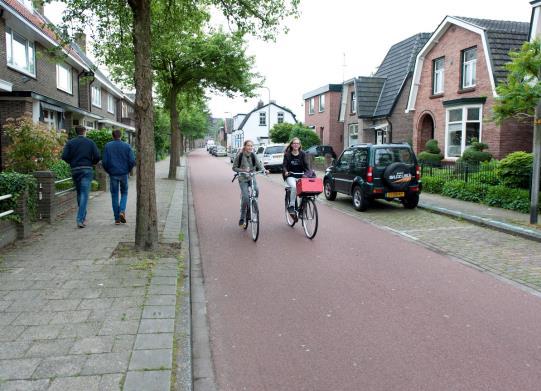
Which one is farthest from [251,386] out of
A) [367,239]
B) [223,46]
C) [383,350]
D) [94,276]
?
[223,46]

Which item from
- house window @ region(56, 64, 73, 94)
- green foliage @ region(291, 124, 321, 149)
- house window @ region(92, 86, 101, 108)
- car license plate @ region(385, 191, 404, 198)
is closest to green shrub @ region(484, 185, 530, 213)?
car license plate @ region(385, 191, 404, 198)

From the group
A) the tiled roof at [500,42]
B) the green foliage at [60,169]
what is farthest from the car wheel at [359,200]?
the tiled roof at [500,42]

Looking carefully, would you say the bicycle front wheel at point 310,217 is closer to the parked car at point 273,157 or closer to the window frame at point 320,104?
the parked car at point 273,157

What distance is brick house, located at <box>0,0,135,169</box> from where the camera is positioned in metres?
15.3

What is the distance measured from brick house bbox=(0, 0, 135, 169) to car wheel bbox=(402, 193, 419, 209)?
7387 millimetres

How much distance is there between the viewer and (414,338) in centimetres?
438

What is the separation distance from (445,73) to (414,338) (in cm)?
1891

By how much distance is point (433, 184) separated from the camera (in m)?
15.6

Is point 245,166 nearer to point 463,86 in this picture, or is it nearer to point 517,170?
point 517,170

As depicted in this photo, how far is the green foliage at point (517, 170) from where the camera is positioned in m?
12.2

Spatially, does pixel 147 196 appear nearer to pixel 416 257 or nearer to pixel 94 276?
pixel 94 276

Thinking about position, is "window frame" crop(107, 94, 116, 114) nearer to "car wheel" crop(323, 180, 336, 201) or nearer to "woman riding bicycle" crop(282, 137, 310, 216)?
"car wheel" crop(323, 180, 336, 201)

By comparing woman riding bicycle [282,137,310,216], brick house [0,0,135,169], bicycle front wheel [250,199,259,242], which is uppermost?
brick house [0,0,135,169]

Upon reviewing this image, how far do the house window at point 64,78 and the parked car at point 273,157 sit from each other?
35.0 ft
